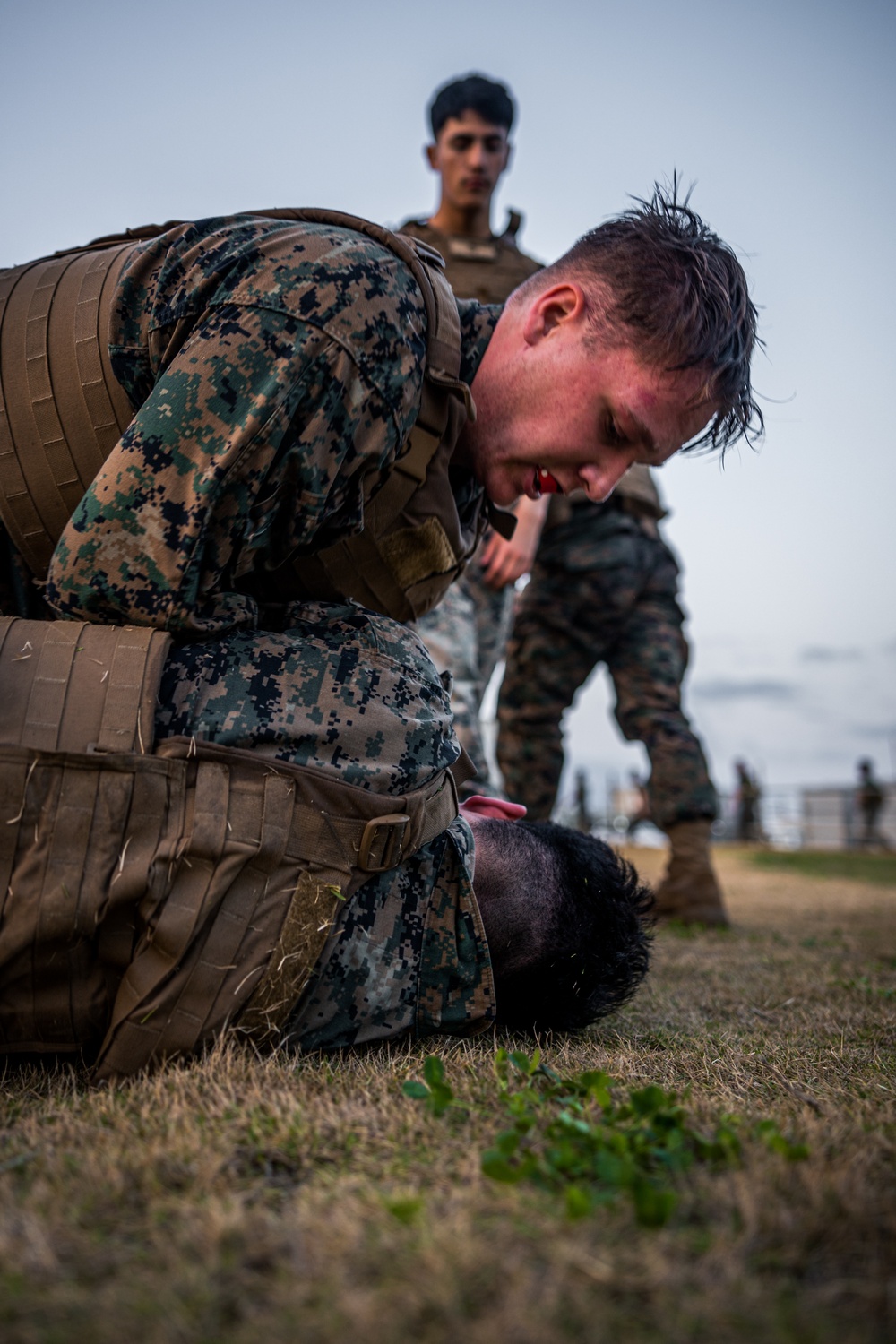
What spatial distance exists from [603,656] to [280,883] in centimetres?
379

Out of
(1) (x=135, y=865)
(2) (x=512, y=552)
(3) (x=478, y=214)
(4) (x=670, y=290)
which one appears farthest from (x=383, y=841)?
(3) (x=478, y=214)

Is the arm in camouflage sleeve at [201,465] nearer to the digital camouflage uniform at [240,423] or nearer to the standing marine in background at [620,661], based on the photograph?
the digital camouflage uniform at [240,423]

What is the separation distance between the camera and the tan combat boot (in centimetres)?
470

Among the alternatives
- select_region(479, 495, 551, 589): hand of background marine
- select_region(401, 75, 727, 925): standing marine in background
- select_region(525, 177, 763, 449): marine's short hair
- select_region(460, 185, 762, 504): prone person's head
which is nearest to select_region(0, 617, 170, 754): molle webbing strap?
select_region(460, 185, 762, 504): prone person's head

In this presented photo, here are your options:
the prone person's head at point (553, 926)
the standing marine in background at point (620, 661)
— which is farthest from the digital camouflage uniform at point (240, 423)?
the standing marine in background at point (620, 661)

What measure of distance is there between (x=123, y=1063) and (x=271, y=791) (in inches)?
19.2

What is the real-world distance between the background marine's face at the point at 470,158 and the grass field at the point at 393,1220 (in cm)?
449

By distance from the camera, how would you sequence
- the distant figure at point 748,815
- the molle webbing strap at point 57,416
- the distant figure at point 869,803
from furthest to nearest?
the distant figure at point 748,815 < the distant figure at point 869,803 < the molle webbing strap at point 57,416

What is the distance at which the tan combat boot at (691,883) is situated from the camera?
15.4 ft

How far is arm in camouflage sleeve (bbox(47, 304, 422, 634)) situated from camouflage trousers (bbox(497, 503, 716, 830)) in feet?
11.1

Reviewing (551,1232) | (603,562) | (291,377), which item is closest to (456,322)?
(291,377)

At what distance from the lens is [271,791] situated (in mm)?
1583

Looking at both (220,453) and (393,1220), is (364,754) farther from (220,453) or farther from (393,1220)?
(393,1220)

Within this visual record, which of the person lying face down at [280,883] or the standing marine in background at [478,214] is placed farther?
the standing marine in background at [478,214]
